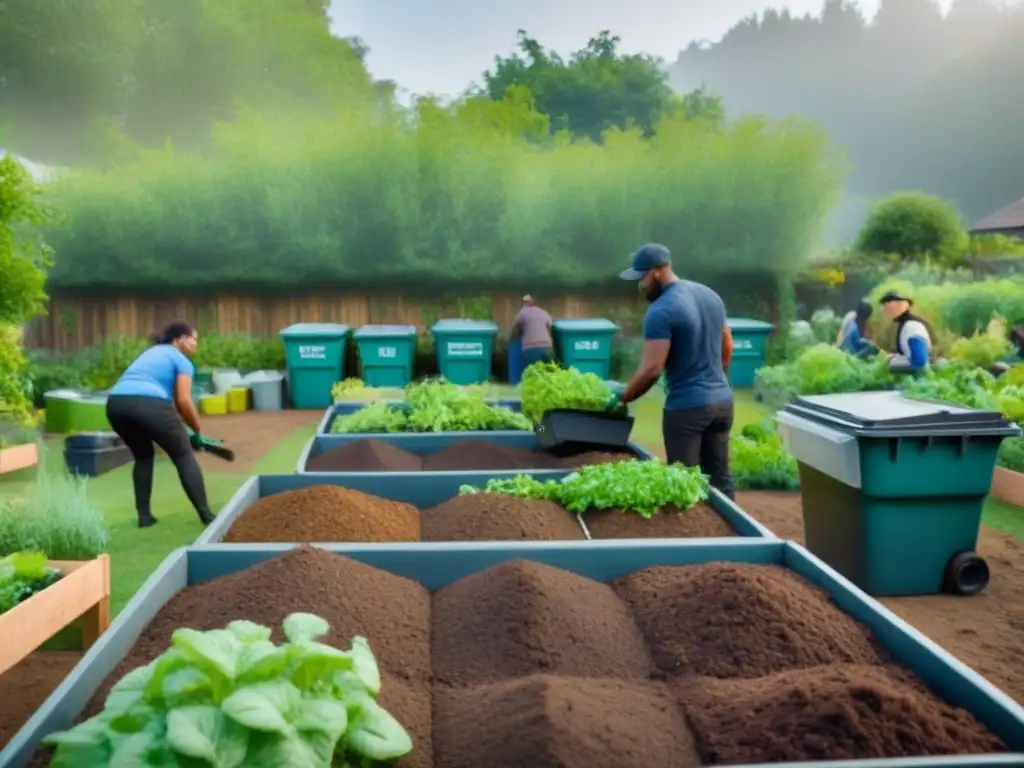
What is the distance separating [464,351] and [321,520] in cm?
1076

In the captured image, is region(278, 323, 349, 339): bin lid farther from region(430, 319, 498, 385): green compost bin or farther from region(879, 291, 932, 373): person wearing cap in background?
region(879, 291, 932, 373): person wearing cap in background

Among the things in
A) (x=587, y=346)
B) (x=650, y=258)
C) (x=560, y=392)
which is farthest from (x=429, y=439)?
(x=587, y=346)

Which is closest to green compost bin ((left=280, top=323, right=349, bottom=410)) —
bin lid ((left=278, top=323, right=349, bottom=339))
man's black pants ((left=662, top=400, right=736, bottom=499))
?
bin lid ((left=278, top=323, right=349, bottom=339))

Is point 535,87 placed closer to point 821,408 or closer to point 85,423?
point 85,423

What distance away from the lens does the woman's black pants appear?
6.82 meters

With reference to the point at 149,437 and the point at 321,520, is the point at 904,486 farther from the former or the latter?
the point at 149,437

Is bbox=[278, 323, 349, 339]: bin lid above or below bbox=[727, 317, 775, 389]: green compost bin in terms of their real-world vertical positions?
above

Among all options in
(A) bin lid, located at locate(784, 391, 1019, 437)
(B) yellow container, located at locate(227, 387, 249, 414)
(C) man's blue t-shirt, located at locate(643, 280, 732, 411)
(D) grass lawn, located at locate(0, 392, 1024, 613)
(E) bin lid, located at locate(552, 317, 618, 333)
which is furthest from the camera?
(E) bin lid, located at locate(552, 317, 618, 333)

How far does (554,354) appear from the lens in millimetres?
15109

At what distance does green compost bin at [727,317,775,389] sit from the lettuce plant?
46.6 ft

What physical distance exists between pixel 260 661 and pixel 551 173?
16.4m

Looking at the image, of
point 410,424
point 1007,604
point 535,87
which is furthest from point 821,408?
point 535,87

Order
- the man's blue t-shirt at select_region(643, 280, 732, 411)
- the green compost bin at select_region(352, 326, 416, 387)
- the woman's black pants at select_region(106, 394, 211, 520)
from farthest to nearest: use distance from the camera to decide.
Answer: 1. the green compost bin at select_region(352, 326, 416, 387)
2. the woman's black pants at select_region(106, 394, 211, 520)
3. the man's blue t-shirt at select_region(643, 280, 732, 411)

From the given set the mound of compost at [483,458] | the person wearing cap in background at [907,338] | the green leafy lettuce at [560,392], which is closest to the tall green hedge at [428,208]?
the person wearing cap in background at [907,338]
